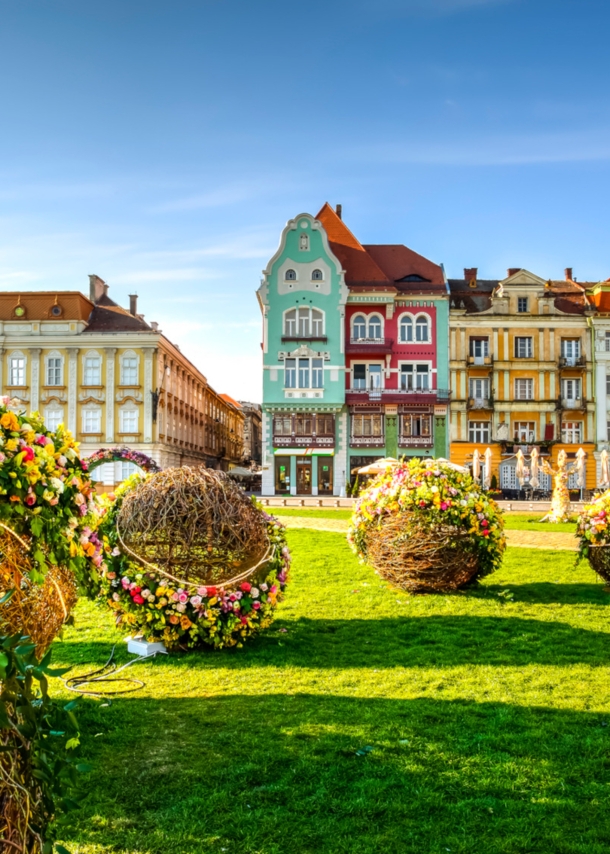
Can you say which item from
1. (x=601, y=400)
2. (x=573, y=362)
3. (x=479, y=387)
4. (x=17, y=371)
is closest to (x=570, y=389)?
(x=573, y=362)

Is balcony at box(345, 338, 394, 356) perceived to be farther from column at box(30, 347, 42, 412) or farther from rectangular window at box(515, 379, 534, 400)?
column at box(30, 347, 42, 412)

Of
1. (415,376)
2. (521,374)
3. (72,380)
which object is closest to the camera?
(72,380)

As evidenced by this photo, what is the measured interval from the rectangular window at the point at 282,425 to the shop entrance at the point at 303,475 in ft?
6.25

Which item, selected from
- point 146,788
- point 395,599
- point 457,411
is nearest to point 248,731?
point 146,788

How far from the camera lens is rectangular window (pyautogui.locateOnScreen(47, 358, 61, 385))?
4828 cm

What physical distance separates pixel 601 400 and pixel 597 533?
4200 cm

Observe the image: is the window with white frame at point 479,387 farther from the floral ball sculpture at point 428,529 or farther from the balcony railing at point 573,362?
the floral ball sculpture at point 428,529

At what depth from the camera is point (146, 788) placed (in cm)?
436

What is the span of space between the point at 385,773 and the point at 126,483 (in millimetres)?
4583

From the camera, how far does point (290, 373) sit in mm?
48312

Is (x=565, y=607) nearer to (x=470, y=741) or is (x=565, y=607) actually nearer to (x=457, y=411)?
(x=470, y=741)

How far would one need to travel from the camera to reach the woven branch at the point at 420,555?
33.8ft

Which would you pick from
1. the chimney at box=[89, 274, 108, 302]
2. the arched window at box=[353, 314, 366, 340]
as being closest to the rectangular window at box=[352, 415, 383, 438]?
the arched window at box=[353, 314, 366, 340]

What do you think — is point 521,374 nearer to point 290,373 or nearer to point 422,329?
point 422,329
